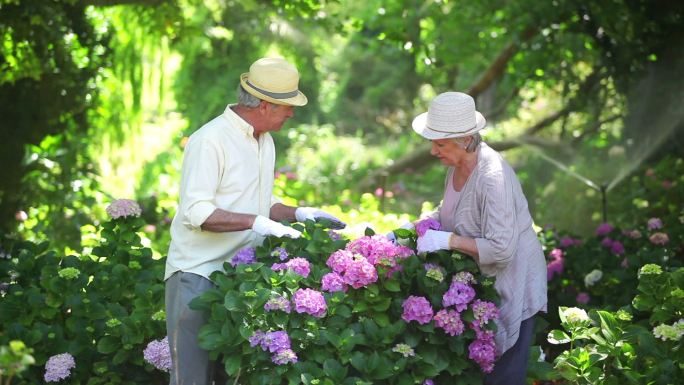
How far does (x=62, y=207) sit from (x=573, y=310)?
463 centimetres

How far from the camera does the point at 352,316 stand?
3492 millimetres

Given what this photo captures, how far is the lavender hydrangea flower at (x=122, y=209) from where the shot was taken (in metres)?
4.48

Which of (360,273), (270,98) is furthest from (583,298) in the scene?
(270,98)

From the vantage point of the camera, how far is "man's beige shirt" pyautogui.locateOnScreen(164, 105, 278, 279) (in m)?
3.33

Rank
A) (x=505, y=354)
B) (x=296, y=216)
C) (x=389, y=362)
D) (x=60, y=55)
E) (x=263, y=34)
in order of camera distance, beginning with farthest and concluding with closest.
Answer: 1. (x=263, y=34)
2. (x=60, y=55)
3. (x=296, y=216)
4. (x=505, y=354)
5. (x=389, y=362)

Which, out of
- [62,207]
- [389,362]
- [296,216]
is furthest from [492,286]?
[62,207]

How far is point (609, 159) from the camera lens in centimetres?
873

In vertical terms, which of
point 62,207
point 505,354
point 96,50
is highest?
point 505,354

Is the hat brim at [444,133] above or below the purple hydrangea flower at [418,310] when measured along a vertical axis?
above

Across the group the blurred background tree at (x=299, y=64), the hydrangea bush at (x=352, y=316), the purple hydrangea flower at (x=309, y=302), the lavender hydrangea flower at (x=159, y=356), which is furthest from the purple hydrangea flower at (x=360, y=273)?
the blurred background tree at (x=299, y=64)

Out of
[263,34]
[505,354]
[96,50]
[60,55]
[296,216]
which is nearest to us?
[505,354]

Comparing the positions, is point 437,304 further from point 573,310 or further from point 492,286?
point 573,310

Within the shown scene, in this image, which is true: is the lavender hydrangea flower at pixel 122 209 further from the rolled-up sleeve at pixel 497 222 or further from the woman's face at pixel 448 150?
the rolled-up sleeve at pixel 497 222

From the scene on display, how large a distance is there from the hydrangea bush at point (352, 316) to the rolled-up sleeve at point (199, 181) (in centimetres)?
25
